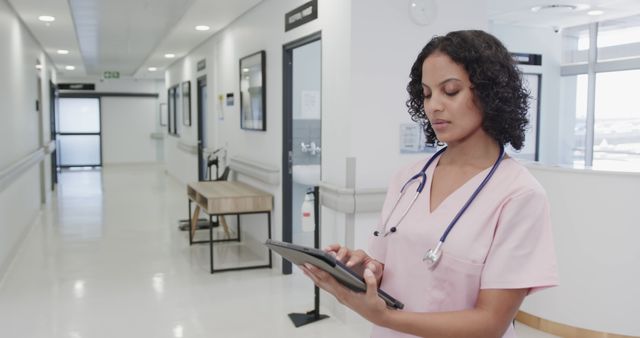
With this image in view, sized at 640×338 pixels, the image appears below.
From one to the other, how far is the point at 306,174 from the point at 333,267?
5310mm

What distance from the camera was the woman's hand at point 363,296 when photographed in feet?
3.95

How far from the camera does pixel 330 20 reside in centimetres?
429

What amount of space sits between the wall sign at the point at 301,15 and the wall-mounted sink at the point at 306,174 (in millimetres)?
1856

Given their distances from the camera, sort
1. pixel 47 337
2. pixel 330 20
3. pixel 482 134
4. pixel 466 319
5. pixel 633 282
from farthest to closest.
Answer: pixel 330 20, pixel 47 337, pixel 633 282, pixel 482 134, pixel 466 319

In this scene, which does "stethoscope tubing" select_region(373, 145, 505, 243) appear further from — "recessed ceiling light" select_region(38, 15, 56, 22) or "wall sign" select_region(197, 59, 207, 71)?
"wall sign" select_region(197, 59, 207, 71)

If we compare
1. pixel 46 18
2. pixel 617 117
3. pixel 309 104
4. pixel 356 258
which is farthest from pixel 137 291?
pixel 617 117

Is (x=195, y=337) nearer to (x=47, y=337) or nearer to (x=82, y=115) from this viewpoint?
(x=47, y=337)

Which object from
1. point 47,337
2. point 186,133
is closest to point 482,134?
point 47,337

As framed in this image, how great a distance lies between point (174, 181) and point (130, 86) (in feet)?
20.2

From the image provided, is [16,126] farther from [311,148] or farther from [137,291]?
[311,148]

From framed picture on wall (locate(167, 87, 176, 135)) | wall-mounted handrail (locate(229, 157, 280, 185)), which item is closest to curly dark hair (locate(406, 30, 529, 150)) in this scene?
wall-mounted handrail (locate(229, 157, 280, 185))

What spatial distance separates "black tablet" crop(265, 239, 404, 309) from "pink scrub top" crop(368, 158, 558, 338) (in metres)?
0.08

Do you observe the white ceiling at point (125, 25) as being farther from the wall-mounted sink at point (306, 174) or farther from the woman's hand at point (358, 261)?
the woman's hand at point (358, 261)

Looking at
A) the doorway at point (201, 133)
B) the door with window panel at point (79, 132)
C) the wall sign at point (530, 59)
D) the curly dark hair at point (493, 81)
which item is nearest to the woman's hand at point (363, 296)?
the curly dark hair at point (493, 81)
